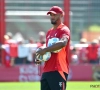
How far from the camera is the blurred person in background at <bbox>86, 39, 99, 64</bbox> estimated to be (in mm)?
17203

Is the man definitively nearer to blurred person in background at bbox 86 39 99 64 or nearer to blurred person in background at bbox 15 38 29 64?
blurred person in background at bbox 15 38 29 64

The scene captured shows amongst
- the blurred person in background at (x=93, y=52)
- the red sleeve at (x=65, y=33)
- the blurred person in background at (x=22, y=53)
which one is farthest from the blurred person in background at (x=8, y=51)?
the red sleeve at (x=65, y=33)

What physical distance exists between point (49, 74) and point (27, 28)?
55.7ft

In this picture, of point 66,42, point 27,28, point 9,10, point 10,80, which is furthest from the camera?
point 27,28

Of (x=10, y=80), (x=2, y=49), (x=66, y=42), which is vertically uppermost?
(x=66, y=42)

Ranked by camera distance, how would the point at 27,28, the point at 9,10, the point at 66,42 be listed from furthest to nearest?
the point at 27,28
the point at 9,10
the point at 66,42

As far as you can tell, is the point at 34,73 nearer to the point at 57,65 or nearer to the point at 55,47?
the point at 57,65

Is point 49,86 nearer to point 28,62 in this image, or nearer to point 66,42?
point 66,42

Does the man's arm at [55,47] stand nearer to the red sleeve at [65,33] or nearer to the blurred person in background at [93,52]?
the red sleeve at [65,33]

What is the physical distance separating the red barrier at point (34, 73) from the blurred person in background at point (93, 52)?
0.29 meters

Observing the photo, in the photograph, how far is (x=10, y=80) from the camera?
16.5 meters

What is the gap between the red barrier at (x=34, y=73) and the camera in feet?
54.5

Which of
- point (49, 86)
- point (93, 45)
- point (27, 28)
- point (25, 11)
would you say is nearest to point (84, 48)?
point (93, 45)

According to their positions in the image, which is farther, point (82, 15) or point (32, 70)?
point (82, 15)
